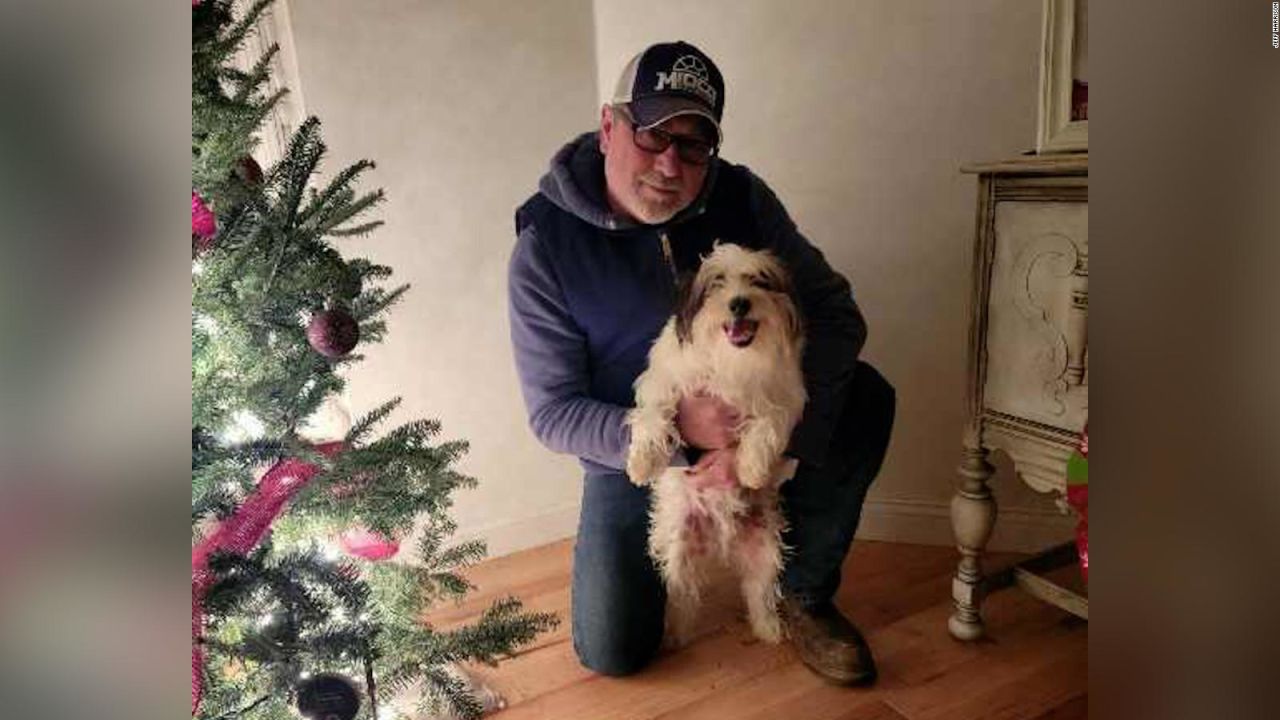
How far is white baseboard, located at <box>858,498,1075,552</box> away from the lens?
2.12 meters

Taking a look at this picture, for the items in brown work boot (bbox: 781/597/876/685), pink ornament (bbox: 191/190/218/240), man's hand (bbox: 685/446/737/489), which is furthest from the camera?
brown work boot (bbox: 781/597/876/685)

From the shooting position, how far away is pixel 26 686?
17.6 inches

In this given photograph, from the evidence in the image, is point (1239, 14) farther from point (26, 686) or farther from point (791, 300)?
point (791, 300)

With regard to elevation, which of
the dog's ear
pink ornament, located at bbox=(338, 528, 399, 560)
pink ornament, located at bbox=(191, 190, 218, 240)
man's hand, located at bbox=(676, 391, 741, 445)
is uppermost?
pink ornament, located at bbox=(191, 190, 218, 240)

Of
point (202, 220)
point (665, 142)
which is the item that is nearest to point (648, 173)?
point (665, 142)

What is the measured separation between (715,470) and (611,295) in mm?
394

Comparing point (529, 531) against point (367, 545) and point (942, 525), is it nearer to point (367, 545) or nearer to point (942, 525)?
point (367, 545)

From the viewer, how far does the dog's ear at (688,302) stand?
57.4 inches

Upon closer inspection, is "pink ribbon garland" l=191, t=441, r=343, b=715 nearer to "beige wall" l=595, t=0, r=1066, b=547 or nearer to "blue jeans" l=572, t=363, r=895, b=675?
"blue jeans" l=572, t=363, r=895, b=675

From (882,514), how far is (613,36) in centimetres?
139

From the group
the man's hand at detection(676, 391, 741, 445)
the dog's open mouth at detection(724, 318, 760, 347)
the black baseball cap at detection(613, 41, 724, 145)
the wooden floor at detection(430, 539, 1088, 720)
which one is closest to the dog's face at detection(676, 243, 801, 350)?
the dog's open mouth at detection(724, 318, 760, 347)

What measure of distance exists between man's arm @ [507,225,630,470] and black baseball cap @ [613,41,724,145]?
0.33m

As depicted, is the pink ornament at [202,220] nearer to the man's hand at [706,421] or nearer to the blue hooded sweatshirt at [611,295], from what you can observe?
the blue hooded sweatshirt at [611,295]

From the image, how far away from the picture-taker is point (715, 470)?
1.60 metres
